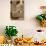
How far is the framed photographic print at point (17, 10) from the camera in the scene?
2.57m

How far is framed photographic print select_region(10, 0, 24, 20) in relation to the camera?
2574 millimetres

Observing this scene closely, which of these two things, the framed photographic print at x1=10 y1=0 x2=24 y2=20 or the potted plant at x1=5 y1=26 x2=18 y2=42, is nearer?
the potted plant at x1=5 y1=26 x2=18 y2=42

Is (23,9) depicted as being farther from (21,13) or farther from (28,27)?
(28,27)

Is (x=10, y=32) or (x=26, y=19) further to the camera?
(x=26, y=19)

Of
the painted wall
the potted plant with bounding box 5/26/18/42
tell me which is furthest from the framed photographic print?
the potted plant with bounding box 5/26/18/42

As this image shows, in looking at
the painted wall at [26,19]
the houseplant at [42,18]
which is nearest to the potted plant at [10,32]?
the painted wall at [26,19]

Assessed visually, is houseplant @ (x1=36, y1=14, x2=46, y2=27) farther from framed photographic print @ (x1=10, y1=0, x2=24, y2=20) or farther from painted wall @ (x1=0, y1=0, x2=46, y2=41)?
framed photographic print @ (x1=10, y1=0, x2=24, y2=20)

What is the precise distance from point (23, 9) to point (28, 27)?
0.28m

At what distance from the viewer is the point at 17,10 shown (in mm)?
2578

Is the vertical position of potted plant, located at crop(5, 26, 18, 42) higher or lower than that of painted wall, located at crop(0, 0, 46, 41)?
lower

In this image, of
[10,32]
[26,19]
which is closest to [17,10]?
[26,19]

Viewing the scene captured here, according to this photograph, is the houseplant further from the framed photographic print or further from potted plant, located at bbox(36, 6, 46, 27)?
the framed photographic print

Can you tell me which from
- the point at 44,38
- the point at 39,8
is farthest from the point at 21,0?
the point at 44,38

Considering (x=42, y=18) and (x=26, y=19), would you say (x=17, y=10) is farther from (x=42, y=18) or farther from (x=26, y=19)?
(x=42, y=18)
